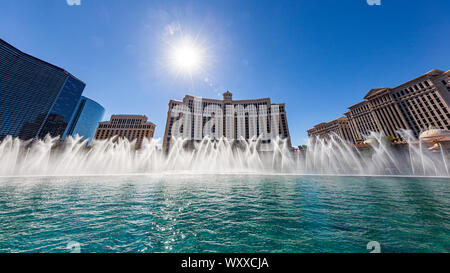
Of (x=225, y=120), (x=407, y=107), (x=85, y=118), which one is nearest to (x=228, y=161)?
(x=225, y=120)

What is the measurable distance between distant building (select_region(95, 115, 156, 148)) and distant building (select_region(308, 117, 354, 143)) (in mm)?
123781

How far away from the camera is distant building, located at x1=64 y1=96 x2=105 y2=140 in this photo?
15162 centimetres

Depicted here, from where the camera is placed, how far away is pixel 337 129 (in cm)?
9881

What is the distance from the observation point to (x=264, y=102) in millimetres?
81062

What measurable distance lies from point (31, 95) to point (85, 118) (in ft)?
266

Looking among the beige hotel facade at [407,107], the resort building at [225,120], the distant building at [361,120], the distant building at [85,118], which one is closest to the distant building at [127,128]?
the resort building at [225,120]

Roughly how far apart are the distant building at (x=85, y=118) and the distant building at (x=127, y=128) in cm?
8779

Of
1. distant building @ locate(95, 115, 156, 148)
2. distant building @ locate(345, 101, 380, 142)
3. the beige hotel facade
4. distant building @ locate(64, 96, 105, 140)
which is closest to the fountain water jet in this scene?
the beige hotel facade

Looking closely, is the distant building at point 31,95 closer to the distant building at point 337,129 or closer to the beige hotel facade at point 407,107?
the distant building at point 337,129

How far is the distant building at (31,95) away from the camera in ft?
256

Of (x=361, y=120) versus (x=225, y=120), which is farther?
(x=361, y=120)

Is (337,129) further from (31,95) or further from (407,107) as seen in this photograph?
(31,95)
